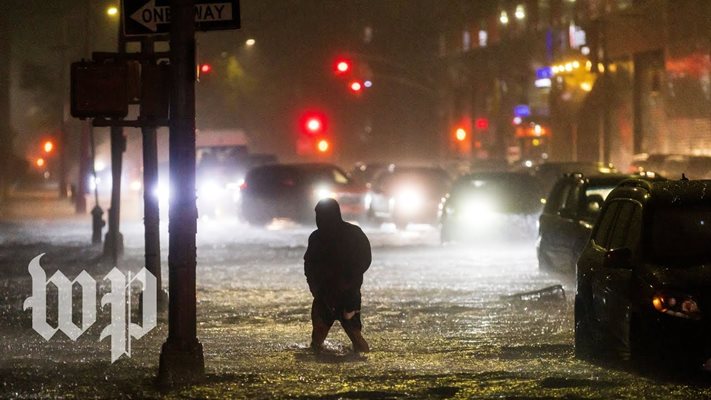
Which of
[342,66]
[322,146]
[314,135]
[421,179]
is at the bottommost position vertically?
[421,179]

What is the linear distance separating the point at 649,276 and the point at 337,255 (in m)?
3.12

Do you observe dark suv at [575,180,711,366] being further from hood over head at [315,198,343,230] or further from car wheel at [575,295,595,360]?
hood over head at [315,198,343,230]

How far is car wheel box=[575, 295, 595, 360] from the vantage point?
1148 cm

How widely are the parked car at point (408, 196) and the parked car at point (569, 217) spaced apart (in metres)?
12.9

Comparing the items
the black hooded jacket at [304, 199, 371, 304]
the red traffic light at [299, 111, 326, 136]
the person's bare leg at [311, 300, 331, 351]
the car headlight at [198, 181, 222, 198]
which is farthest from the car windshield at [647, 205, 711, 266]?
the red traffic light at [299, 111, 326, 136]

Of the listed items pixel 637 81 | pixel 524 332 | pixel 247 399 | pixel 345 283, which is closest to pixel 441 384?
pixel 247 399

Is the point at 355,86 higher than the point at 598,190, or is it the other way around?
the point at 355,86

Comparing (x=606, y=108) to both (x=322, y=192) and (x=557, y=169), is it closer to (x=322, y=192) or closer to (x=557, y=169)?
(x=557, y=169)

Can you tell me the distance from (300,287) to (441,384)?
9182 millimetres

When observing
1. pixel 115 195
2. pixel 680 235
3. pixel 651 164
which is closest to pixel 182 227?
pixel 680 235

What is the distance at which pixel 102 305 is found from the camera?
16.6 m

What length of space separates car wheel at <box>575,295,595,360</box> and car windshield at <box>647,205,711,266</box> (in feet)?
4.29

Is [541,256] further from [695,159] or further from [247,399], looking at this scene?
[695,159]

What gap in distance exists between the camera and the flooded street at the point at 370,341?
9844 millimetres
